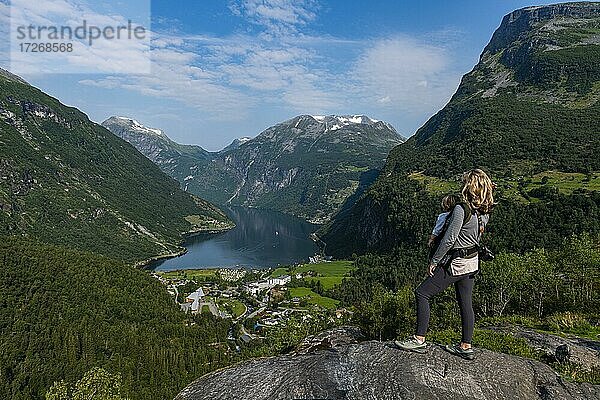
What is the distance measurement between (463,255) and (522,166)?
134366 millimetres

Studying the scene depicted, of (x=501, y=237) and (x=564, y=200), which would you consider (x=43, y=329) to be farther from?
(x=564, y=200)

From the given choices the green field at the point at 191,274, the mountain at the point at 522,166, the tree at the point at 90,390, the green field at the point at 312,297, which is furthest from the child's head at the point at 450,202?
the green field at the point at 191,274

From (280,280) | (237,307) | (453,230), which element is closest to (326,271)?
(280,280)

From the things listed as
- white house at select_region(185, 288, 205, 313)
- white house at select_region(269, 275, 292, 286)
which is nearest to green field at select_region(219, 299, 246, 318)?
white house at select_region(185, 288, 205, 313)

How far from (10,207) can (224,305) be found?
374 feet

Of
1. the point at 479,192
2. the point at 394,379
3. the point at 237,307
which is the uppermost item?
the point at 479,192

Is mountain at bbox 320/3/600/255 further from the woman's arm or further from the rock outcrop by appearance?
the woman's arm

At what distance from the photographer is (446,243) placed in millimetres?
7492

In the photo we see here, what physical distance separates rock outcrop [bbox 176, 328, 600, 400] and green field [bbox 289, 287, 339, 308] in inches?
3464

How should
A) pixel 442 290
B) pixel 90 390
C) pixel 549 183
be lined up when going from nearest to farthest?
pixel 442 290 < pixel 90 390 < pixel 549 183

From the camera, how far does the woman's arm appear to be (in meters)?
7.40

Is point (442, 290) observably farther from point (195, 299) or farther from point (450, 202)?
point (195, 299)

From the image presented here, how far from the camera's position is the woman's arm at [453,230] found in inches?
291

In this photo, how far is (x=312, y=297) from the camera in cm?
10306
